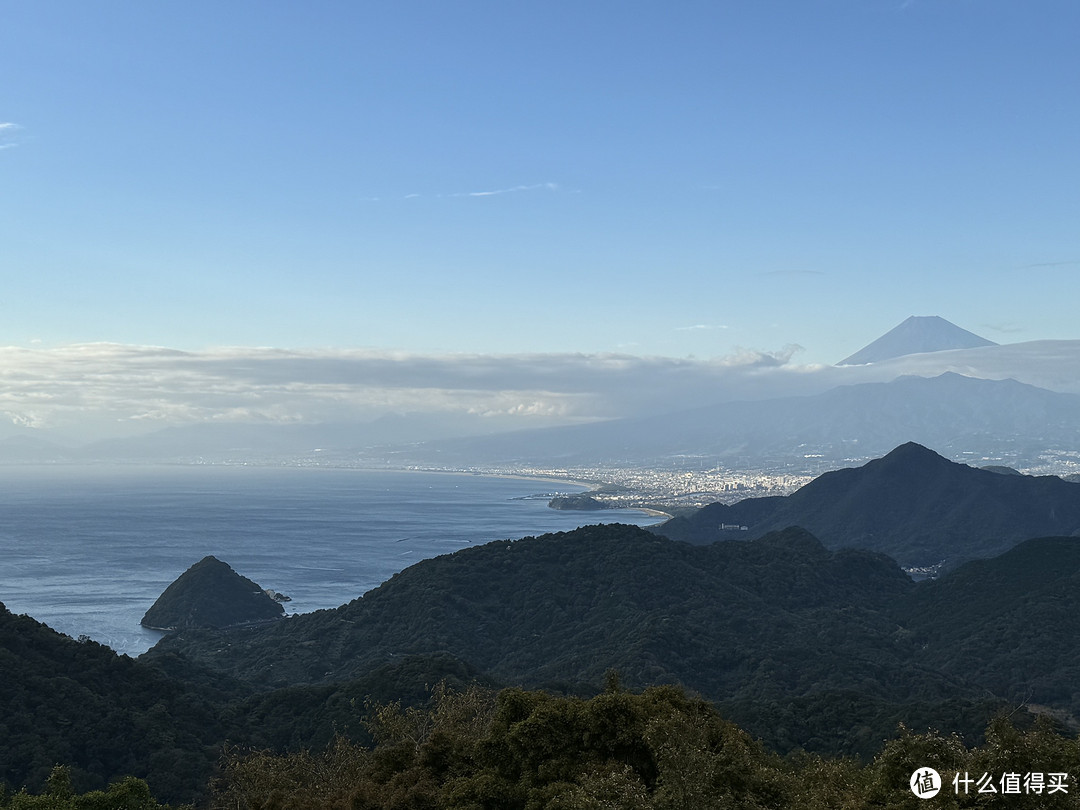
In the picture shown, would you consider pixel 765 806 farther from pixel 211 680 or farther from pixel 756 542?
pixel 756 542

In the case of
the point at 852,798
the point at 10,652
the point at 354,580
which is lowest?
the point at 354,580

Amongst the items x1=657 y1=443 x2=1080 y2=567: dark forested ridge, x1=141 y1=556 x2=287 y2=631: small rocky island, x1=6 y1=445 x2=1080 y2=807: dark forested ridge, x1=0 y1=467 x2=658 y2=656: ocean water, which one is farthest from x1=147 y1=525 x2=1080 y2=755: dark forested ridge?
x1=657 y1=443 x2=1080 y2=567: dark forested ridge

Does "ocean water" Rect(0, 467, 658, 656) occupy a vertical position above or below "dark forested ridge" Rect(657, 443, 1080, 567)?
below

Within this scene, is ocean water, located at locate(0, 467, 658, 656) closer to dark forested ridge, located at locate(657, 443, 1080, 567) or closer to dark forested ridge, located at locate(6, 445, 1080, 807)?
dark forested ridge, located at locate(6, 445, 1080, 807)

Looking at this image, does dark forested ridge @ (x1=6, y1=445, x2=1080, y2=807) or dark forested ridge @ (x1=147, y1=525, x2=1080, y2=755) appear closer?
dark forested ridge @ (x1=6, y1=445, x2=1080, y2=807)

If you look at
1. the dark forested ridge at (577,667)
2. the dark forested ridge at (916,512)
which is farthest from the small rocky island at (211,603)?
the dark forested ridge at (916,512)

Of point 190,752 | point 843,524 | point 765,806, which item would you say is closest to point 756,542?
point 843,524
